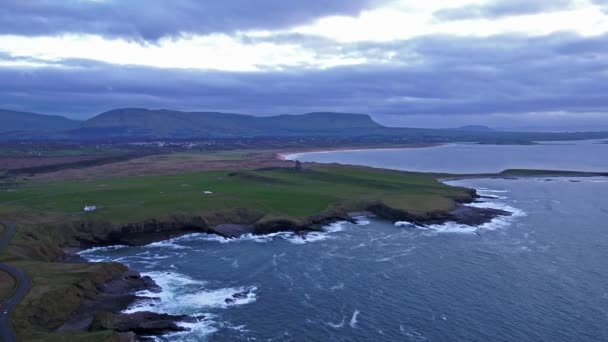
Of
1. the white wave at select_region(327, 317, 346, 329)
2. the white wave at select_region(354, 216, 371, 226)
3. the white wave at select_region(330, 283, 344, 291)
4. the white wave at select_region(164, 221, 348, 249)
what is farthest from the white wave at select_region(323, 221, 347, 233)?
the white wave at select_region(327, 317, 346, 329)

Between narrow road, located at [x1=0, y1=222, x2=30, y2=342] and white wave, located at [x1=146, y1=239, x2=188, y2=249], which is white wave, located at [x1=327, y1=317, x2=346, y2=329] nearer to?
narrow road, located at [x1=0, y1=222, x2=30, y2=342]

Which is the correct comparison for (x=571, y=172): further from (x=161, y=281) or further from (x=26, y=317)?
(x=26, y=317)

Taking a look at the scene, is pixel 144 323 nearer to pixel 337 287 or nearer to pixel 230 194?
pixel 337 287

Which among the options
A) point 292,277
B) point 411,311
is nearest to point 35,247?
point 292,277

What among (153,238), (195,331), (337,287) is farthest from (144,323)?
(153,238)

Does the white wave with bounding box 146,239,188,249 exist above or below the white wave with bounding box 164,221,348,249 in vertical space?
below

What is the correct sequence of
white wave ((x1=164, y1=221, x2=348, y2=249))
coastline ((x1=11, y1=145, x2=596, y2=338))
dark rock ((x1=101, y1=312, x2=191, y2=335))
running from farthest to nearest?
white wave ((x1=164, y1=221, x2=348, y2=249)), coastline ((x1=11, y1=145, x2=596, y2=338)), dark rock ((x1=101, y1=312, x2=191, y2=335))
